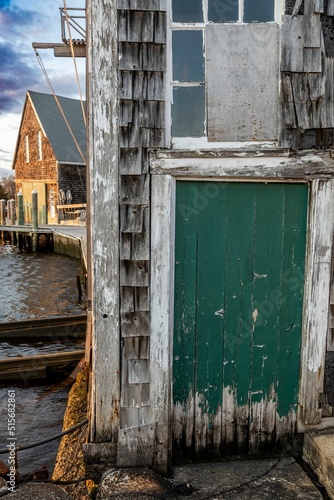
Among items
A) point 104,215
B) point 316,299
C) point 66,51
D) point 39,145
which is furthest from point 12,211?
point 316,299

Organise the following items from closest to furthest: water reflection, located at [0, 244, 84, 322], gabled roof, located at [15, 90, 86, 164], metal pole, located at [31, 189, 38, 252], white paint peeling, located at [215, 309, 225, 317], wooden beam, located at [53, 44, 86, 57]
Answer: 1. white paint peeling, located at [215, 309, 225, 317]
2. wooden beam, located at [53, 44, 86, 57]
3. water reflection, located at [0, 244, 84, 322]
4. metal pole, located at [31, 189, 38, 252]
5. gabled roof, located at [15, 90, 86, 164]

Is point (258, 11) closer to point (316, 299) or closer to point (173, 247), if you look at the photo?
point (173, 247)

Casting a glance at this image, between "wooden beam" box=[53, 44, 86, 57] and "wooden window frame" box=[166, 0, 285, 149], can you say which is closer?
"wooden window frame" box=[166, 0, 285, 149]

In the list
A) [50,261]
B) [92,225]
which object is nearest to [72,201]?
[50,261]

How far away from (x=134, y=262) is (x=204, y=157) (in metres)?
0.91

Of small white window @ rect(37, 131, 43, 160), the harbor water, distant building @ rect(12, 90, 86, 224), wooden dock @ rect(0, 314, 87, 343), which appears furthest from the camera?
small white window @ rect(37, 131, 43, 160)

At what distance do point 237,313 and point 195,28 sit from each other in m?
2.10

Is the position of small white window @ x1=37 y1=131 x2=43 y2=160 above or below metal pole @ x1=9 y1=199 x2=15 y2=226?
above

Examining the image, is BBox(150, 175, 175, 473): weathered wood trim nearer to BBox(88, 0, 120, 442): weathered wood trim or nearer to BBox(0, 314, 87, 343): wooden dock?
BBox(88, 0, 120, 442): weathered wood trim

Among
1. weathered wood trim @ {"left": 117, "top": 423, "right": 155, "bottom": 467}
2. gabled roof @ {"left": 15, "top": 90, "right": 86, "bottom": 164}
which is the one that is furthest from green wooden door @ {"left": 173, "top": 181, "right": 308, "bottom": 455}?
gabled roof @ {"left": 15, "top": 90, "right": 86, "bottom": 164}

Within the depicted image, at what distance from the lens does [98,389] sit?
3.26 meters

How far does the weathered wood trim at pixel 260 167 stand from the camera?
3141 mm

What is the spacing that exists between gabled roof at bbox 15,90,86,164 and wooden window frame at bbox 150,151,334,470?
24.6m

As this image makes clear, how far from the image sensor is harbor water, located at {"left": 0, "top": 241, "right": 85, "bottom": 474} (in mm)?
5590
